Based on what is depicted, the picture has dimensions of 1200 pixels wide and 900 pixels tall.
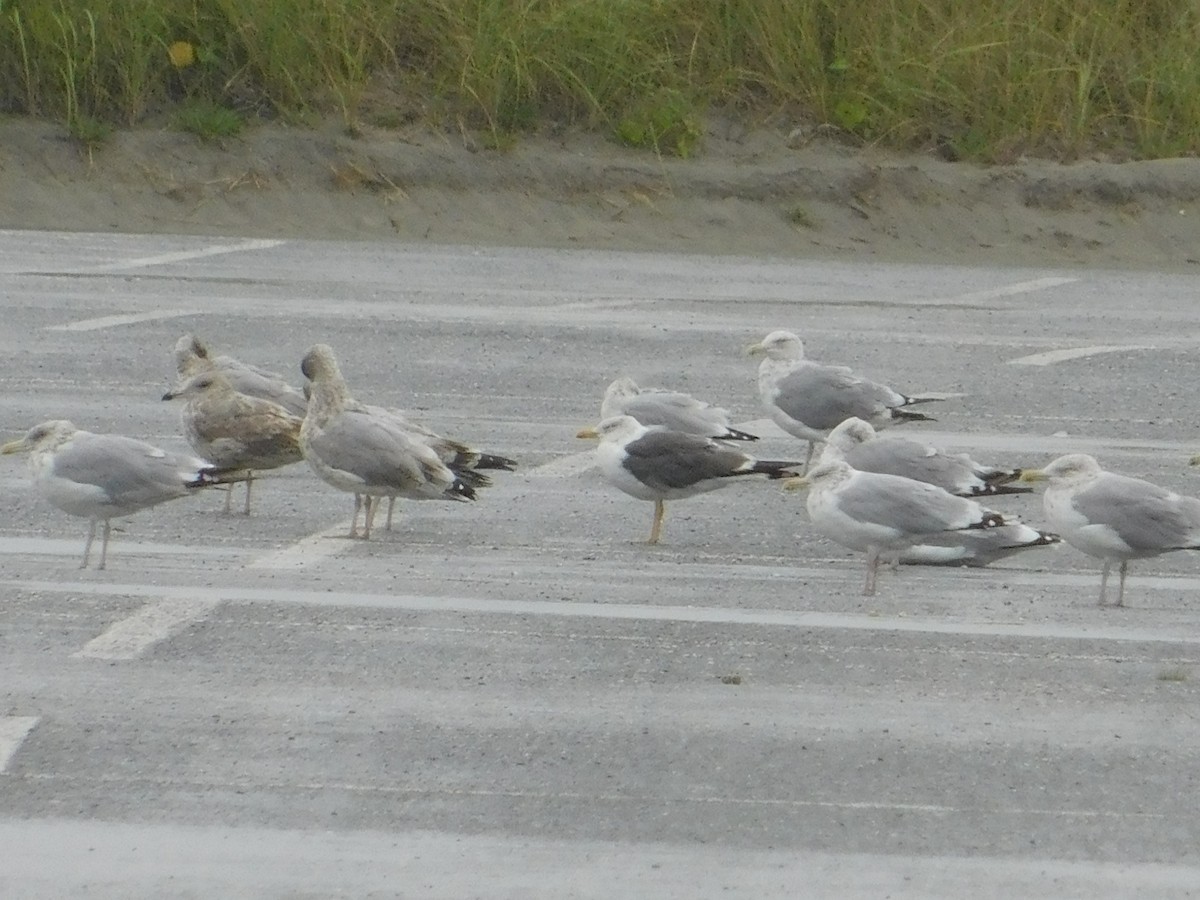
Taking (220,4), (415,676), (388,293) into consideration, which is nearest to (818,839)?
(415,676)

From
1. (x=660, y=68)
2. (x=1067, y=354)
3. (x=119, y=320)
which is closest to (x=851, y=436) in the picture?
(x=1067, y=354)

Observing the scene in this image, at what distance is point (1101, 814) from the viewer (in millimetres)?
7012

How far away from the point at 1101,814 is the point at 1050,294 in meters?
14.3

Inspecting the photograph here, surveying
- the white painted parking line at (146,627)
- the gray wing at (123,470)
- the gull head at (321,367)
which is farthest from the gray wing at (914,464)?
the white painted parking line at (146,627)

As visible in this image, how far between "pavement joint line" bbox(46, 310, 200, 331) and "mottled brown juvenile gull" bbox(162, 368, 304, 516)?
17.5 ft

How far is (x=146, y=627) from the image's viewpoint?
8.95 metres

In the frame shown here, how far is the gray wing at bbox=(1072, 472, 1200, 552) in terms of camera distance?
973 centimetres

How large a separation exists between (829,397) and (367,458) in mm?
2851

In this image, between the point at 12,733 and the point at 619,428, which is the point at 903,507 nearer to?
the point at 619,428

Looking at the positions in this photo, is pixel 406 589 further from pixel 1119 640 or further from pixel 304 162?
pixel 304 162

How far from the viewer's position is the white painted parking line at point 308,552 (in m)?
10.3

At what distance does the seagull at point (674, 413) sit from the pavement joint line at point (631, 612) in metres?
2.45

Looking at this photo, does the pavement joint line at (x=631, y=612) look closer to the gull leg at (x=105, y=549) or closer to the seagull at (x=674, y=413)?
the gull leg at (x=105, y=549)

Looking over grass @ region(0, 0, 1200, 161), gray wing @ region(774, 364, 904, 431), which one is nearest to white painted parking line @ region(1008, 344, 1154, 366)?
gray wing @ region(774, 364, 904, 431)
